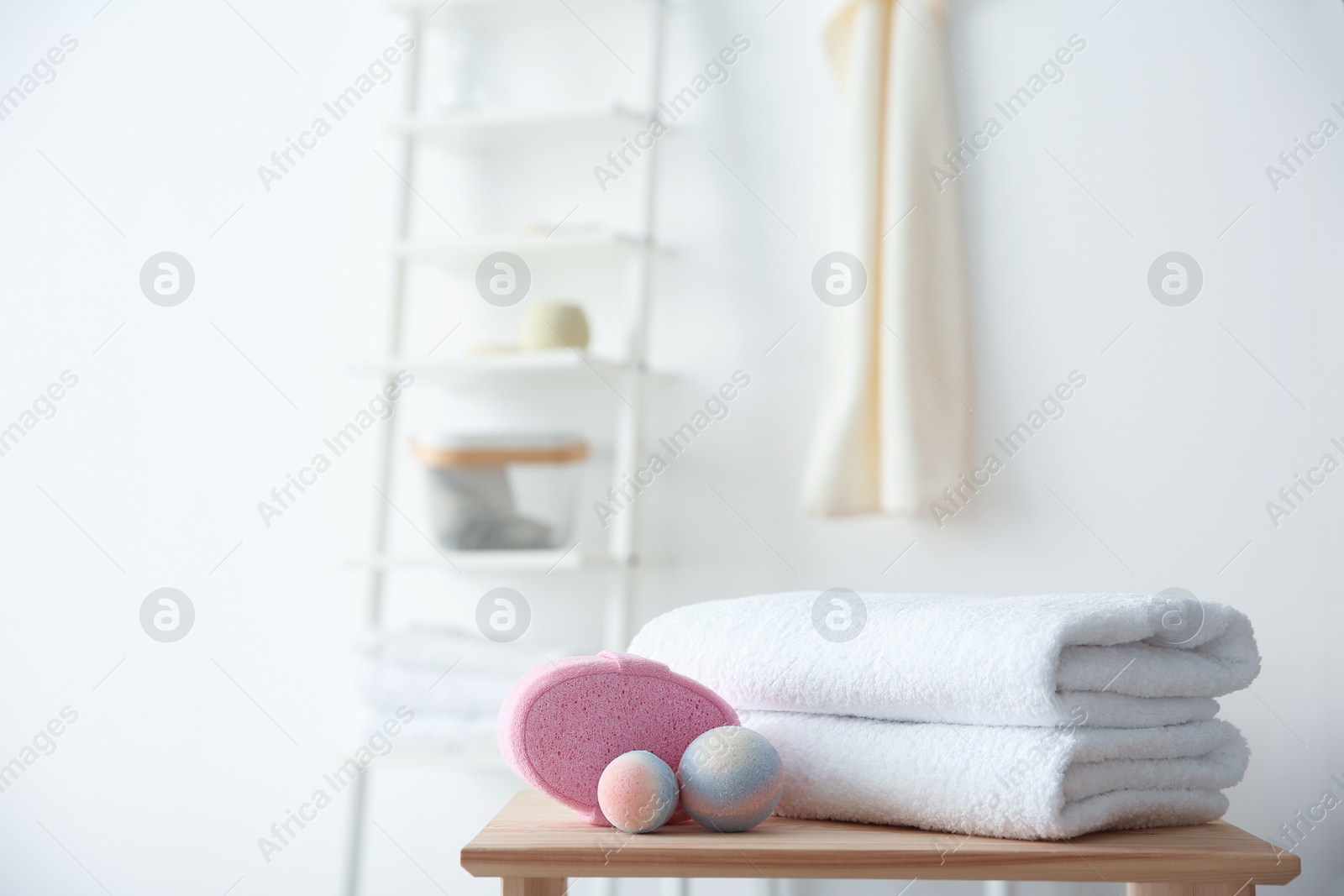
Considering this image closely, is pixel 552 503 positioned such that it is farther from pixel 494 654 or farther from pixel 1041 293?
pixel 1041 293

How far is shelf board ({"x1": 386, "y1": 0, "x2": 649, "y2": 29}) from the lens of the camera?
1.34 metres

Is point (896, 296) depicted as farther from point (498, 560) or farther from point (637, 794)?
point (637, 794)

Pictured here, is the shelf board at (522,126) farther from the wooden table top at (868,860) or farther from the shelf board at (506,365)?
the wooden table top at (868,860)

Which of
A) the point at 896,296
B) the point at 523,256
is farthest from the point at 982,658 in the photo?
the point at 523,256

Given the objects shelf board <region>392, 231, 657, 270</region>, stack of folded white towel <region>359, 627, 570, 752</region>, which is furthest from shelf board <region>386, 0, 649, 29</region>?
stack of folded white towel <region>359, 627, 570, 752</region>

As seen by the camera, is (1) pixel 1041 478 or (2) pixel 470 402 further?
(2) pixel 470 402

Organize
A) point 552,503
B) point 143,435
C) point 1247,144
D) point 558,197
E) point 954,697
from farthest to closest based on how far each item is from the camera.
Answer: point 143,435 < point 558,197 < point 552,503 < point 1247,144 < point 954,697

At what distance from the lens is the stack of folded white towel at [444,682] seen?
113 centimetres

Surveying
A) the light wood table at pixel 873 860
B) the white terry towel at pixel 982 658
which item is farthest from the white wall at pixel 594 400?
the light wood table at pixel 873 860

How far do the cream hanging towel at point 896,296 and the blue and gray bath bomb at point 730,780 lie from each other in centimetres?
55

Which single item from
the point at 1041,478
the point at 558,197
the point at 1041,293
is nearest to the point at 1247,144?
the point at 1041,293

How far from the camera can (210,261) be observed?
59.1 inches

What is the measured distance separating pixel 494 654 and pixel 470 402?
1.16 feet

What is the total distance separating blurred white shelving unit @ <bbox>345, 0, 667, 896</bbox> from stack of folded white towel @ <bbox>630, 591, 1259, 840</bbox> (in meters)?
0.54
